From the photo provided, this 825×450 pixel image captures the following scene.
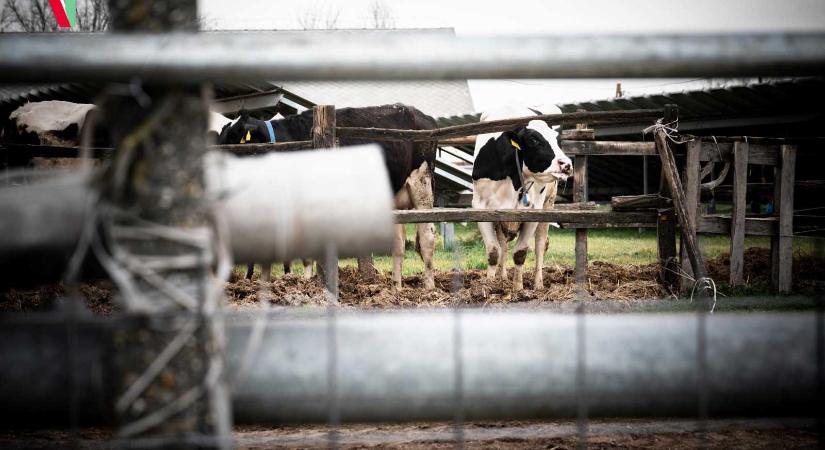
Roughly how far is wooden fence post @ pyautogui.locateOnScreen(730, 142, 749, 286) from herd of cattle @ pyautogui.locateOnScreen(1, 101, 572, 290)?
5.25 feet

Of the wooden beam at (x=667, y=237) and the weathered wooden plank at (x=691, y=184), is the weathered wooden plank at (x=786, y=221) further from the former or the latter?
the wooden beam at (x=667, y=237)

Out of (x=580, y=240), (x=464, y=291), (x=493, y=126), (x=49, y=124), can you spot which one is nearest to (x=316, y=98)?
(x=49, y=124)

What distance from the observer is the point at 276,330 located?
926mm

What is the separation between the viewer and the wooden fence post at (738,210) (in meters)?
5.74

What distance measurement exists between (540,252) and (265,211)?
6241 mm

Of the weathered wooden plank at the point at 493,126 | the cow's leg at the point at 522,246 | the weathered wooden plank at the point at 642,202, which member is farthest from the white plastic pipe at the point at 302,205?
the cow's leg at the point at 522,246

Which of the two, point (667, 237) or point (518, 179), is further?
point (518, 179)

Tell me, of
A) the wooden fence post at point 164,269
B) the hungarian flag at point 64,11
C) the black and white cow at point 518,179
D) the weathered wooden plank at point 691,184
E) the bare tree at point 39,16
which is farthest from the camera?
the bare tree at point 39,16

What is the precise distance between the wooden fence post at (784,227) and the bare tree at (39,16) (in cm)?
1897

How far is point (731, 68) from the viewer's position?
89 cm

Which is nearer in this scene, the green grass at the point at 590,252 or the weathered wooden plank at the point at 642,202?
the weathered wooden plank at the point at 642,202

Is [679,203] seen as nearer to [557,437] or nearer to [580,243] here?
[580,243]

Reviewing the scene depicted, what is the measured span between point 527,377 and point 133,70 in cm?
66

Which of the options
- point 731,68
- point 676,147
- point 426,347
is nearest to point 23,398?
point 426,347
